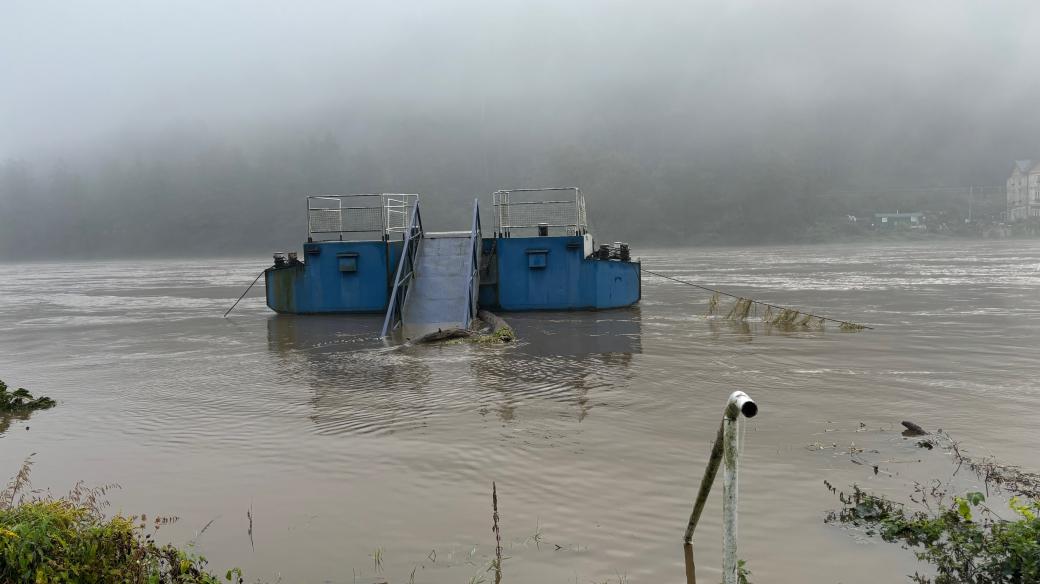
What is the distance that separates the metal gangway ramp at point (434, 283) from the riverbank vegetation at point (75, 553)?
36.0 ft

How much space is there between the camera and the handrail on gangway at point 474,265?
666 inches

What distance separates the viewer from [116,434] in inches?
323

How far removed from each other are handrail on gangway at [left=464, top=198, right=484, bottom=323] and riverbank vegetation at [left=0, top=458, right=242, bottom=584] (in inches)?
468

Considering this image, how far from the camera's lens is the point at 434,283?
1767 centimetres

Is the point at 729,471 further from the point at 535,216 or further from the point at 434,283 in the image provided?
the point at 535,216

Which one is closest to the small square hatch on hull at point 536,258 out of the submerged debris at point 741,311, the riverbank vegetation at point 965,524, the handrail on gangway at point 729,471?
the submerged debris at point 741,311

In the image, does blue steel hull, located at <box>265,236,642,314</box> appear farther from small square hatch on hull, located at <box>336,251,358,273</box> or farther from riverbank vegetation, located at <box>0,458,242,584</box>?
riverbank vegetation, located at <box>0,458,242,584</box>

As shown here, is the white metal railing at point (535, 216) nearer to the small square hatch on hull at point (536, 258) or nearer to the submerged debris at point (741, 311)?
the small square hatch on hull at point (536, 258)

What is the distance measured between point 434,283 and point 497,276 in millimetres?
2201

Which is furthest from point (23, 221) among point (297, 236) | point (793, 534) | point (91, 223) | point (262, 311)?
point (793, 534)

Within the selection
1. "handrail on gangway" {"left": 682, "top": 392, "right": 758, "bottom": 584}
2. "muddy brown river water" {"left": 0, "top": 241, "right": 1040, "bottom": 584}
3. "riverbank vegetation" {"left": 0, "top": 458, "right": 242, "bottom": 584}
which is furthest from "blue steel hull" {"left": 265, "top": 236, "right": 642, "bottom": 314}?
"handrail on gangway" {"left": 682, "top": 392, "right": 758, "bottom": 584}

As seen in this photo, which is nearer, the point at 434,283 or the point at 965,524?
the point at 965,524

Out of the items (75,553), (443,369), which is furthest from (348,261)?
(75,553)

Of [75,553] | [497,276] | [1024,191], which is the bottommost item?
[75,553]
